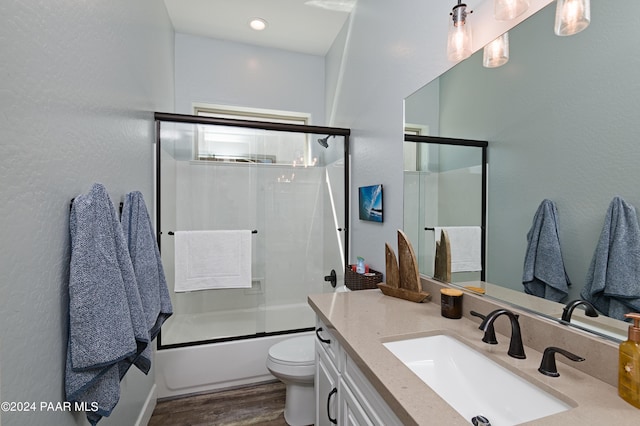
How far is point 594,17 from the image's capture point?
0.75 metres

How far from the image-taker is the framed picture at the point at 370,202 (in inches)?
71.8

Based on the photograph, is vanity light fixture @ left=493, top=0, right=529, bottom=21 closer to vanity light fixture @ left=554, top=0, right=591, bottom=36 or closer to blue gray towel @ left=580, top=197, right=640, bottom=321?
vanity light fixture @ left=554, top=0, right=591, bottom=36

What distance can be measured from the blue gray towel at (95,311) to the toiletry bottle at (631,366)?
134 centimetres

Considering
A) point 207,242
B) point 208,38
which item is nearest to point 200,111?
point 208,38

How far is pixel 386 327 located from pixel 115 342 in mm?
910

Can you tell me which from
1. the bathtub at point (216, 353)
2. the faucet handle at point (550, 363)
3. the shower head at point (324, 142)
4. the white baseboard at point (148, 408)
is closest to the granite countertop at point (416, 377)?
the faucet handle at point (550, 363)

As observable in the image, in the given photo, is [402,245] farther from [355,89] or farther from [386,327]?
[355,89]

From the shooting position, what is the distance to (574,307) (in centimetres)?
78

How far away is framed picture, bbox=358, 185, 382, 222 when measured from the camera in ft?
5.98

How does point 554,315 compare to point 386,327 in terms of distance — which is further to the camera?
point 386,327

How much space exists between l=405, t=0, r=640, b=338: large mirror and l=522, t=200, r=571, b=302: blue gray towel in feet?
0.06

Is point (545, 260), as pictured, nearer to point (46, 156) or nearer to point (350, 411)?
point (350, 411)

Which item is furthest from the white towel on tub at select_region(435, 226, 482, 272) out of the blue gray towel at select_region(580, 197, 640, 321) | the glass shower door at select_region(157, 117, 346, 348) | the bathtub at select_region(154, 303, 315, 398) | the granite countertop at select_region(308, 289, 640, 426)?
the bathtub at select_region(154, 303, 315, 398)

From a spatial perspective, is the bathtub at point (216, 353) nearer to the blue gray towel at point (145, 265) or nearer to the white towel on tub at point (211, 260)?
the white towel on tub at point (211, 260)
